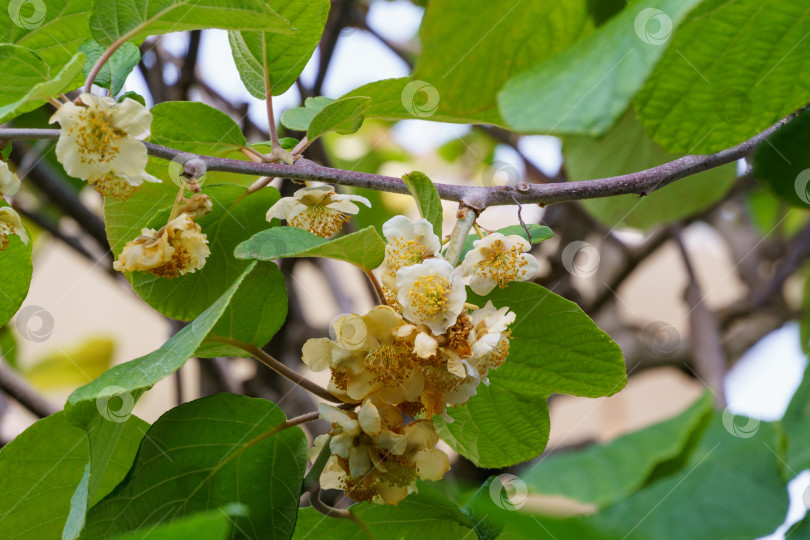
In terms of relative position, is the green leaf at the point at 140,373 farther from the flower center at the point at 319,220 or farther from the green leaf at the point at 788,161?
the green leaf at the point at 788,161

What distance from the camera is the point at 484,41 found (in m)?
0.35

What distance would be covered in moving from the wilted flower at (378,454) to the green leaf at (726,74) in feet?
0.71

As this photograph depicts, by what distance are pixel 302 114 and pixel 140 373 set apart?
0.28 meters

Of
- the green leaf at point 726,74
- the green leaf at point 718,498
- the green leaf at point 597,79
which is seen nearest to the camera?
the green leaf at point 597,79

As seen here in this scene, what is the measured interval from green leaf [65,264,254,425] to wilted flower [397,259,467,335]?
9cm

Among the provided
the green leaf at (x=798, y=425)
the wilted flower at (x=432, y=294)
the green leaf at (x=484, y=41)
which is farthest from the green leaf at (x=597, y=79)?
the green leaf at (x=798, y=425)

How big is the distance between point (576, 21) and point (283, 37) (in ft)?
0.85

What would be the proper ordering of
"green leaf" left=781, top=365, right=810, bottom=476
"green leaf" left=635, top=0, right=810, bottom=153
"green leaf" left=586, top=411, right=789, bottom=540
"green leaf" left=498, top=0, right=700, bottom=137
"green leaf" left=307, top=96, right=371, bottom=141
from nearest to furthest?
"green leaf" left=498, top=0, right=700, bottom=137 < "green leaf" left=635, top=0, right=810, bottom=153 < "green leaf" left=307, top=96, right=371, bottom=141 < "green leaf" left=586, top=411, right=789, bottom=540 < "green leaf" left=781, top=365, right=810, bottom=476

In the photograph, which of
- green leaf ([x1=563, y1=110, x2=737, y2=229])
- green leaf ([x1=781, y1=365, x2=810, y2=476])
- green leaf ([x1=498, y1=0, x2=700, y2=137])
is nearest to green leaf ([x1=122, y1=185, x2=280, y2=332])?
green leaf ([x1=498, y1=0, x2=700, y2=137])

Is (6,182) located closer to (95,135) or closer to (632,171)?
(95,135)

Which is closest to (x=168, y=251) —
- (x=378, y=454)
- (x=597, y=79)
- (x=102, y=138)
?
(x=102, y=138)

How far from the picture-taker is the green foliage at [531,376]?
0.49 meters

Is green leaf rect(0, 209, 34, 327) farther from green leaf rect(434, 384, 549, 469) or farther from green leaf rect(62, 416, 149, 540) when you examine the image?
green leaf rect(434, 384, 549, 469)

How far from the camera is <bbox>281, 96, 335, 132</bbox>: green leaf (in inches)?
23.0
